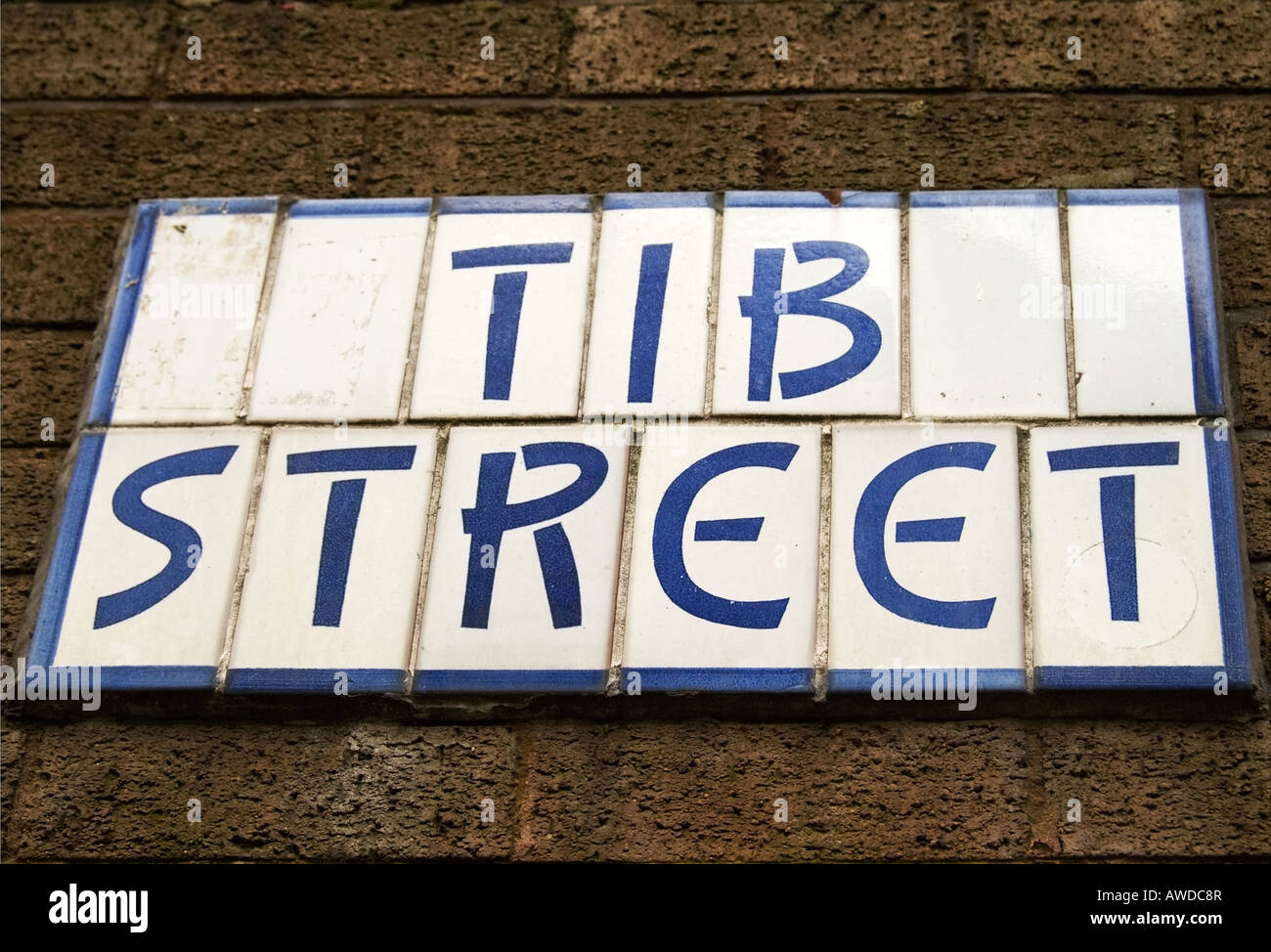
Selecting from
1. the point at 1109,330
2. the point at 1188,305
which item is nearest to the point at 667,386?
the point at 1109,330

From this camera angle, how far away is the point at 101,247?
2.51m

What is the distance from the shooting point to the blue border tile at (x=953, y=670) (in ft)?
6.48

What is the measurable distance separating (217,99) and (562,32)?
69cm

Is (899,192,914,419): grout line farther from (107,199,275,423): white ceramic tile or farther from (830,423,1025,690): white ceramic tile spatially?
(107,199,275,423): white ceramic tile

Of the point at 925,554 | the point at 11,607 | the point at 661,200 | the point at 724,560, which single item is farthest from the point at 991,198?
the point at 11,607

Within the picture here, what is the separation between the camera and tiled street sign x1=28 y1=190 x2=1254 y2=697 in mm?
2021

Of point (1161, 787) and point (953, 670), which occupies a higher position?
point (953, 670)

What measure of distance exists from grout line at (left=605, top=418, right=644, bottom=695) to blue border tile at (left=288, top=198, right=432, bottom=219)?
0.62 metres

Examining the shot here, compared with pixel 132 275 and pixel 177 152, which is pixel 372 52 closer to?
pixel 177 152

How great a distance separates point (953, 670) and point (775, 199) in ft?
2.95

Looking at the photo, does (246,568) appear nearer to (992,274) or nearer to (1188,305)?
(992,274)

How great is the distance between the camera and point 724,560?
2.07m

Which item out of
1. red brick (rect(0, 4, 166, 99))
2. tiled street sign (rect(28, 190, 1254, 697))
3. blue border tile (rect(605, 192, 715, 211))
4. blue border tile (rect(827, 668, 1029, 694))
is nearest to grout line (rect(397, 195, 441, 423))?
tiled street sign (rect(28, 190, 1254, 697))

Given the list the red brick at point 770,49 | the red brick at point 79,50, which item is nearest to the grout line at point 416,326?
the red brick at point 770,49
